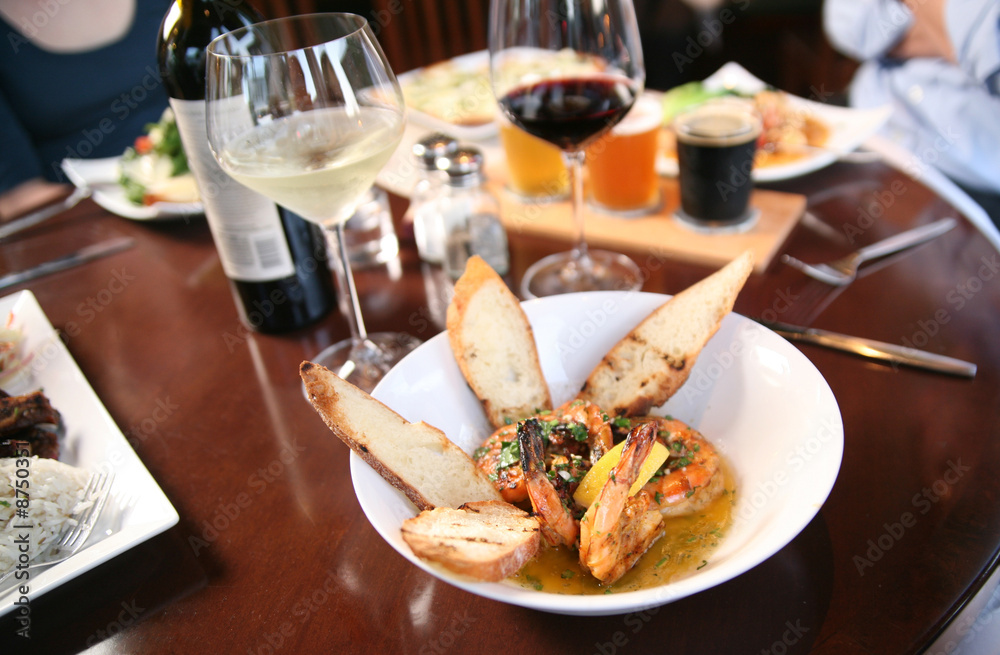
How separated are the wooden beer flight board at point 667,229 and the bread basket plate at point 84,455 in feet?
3.14

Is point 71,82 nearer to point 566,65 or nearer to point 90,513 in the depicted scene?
point 566,65

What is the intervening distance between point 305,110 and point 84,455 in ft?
2.01

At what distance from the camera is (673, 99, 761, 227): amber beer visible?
1495 millimetres

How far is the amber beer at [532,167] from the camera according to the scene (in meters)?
1.76

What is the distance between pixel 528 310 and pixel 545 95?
0.47m

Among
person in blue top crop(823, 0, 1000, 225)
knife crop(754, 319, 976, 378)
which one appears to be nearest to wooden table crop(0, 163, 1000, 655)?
knife crop(754, 319, 976, 378)

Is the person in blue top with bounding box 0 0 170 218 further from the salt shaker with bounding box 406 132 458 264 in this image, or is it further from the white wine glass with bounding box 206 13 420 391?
the white wine glass with bounding box 206 13 420 391

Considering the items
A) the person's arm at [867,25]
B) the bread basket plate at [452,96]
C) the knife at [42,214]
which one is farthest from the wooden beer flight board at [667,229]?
the person's arm at [867,25]

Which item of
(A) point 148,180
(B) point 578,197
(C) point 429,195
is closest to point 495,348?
(B) point 578,197

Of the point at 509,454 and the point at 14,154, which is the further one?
the point at 14,154

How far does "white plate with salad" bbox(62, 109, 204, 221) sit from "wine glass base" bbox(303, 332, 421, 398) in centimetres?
70

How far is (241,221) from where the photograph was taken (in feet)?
4.02

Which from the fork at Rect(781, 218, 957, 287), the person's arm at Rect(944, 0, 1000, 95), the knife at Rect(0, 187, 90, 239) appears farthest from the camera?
the person's arm at Rect(944, 0, 1000, 95)

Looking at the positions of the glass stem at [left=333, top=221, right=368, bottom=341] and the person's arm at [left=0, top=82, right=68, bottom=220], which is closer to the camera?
the glass stem at [left=333, top=221, right=368, bottom=341]
